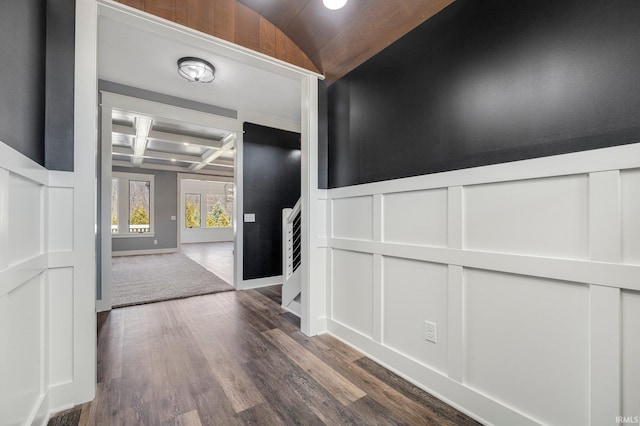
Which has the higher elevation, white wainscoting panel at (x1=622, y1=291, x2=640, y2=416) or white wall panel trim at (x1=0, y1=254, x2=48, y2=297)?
white wall panel trim at (x1=0, y1=254, x2=48, y2=297)

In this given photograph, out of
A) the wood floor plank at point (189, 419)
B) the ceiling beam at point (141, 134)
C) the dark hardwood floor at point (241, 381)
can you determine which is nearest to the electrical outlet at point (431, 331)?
the dark hardwood floor at point (241, 381)

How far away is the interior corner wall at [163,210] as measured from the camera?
7.70 m

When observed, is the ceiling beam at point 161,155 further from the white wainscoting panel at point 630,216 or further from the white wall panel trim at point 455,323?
the white wainscoting panel at point 630,216

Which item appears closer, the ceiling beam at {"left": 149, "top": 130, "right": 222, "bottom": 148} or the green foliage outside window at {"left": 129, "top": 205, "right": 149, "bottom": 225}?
the ceiling beam at {"left": 149, "top": 130, "right": 222, "bottom": 148}

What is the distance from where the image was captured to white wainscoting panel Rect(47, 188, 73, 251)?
1463mm

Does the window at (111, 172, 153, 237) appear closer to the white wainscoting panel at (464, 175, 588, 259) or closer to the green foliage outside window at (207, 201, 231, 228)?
the green foliage outside window at (207, 201, 231, 228)

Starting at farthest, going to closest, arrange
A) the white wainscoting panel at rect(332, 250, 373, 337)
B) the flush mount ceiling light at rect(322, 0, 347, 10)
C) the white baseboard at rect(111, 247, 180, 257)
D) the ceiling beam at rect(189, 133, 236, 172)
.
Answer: the white baseboard at rect(111, 247, 180, 257) → the ceiling beam at rect(189, 133, 236, 172) → the white wainscoting panel at rect(332, 250, 373, 337) → the flush mount ceiling light at rect(322, 0, 347, 10)

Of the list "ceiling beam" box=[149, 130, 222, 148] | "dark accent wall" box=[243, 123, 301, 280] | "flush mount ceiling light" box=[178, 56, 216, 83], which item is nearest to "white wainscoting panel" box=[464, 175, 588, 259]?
"flush mount ceiling light" box=[178, 56, 216, 83]

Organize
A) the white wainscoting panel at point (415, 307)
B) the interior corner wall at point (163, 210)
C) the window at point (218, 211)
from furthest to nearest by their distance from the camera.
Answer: the window at point (218, 211), the interior corner wall at point (163, 210), the white wainscoting panel at point (415, 307)

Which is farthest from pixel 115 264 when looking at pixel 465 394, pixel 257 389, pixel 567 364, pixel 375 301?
pixel 567 364

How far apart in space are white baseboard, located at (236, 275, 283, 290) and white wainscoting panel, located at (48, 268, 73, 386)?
2.39 metres

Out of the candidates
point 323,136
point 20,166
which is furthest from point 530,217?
point 20,166

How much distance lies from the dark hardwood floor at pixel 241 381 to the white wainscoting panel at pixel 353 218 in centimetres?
91

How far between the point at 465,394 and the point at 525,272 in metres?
0.73
